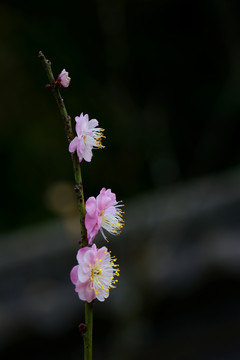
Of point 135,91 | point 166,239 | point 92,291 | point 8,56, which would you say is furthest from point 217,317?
point 92,291

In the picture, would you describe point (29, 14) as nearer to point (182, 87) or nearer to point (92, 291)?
point (182, 87)

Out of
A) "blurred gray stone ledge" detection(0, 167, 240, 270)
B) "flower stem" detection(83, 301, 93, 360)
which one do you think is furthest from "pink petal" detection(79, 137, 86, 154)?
"blurred gray stone ledge" detection(0, 167, 240, 270)

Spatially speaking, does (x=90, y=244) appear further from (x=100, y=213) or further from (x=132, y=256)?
(x=132, y=256)

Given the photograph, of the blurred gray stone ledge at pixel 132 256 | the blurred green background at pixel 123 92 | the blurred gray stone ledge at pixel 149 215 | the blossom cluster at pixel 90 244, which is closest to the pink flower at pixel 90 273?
the blossom cluster at pixel 90 244

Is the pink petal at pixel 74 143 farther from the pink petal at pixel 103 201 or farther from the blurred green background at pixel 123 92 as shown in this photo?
the blurred green background at pixel 123 92

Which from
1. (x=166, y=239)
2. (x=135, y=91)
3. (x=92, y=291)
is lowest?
(x=92, y=291)

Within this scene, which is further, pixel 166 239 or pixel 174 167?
pixel 174 167
